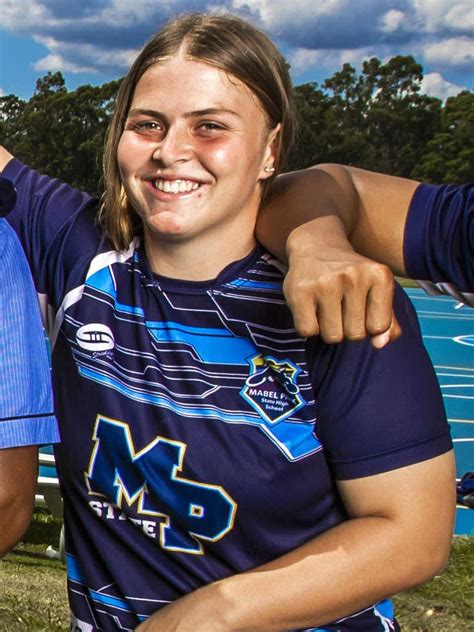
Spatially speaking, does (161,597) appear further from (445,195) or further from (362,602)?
(445,195)

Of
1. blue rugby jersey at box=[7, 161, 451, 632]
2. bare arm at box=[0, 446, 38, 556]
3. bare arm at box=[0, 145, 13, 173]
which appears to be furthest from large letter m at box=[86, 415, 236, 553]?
bare arm at box=[0, 145, 13, 173]

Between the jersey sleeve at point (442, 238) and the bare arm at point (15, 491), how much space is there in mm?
703

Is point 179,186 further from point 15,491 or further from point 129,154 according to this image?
point 15,491

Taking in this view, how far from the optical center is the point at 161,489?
1.50m

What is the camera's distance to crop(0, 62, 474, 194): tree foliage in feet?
109

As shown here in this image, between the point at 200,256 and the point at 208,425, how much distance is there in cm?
28

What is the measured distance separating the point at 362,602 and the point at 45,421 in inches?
22.0

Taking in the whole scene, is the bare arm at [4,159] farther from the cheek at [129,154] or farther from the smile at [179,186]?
the smile at [179,186]

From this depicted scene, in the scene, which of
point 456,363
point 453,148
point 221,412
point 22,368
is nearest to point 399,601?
point 221,412

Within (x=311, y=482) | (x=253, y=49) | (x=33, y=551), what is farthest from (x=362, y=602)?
(x=33, y=551)

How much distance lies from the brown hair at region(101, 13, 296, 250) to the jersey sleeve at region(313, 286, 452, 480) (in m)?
0.37

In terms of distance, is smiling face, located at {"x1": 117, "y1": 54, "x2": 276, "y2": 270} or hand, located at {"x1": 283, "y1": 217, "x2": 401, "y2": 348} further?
smiling face, located at {"x1": 117, "y1": 54, "x2": 276, "y2": 270}

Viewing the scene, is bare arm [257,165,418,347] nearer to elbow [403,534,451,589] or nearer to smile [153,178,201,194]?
smile [153,178,201,194]

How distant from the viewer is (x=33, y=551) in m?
5.74
